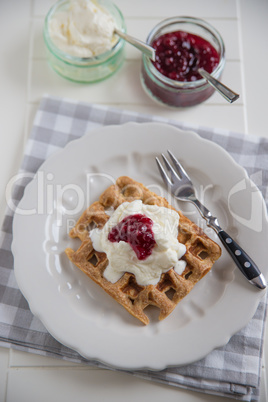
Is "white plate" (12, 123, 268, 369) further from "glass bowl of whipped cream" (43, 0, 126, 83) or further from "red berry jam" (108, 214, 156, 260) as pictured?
"glass bowl of whipped cream" (43, 0, 126, 83)

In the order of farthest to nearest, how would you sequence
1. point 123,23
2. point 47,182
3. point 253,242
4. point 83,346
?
point 123,23, point 47,182, point 253,242, point 83,346

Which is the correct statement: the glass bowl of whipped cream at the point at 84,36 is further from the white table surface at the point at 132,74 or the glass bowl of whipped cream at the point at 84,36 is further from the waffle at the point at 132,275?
the waffle at the point at 132,275

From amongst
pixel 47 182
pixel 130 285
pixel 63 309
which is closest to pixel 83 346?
pixel 63 309

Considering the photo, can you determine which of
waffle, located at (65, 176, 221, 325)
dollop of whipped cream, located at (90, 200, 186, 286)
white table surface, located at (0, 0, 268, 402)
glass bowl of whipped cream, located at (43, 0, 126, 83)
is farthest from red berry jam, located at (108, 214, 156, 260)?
glass bowl of whipped cream, located at (43, 0, 126, 83)

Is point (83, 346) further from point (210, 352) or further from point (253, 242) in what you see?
point (253, 242)

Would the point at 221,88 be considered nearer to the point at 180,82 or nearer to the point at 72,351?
the point at 180,82

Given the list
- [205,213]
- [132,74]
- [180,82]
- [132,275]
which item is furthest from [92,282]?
[132,74]
